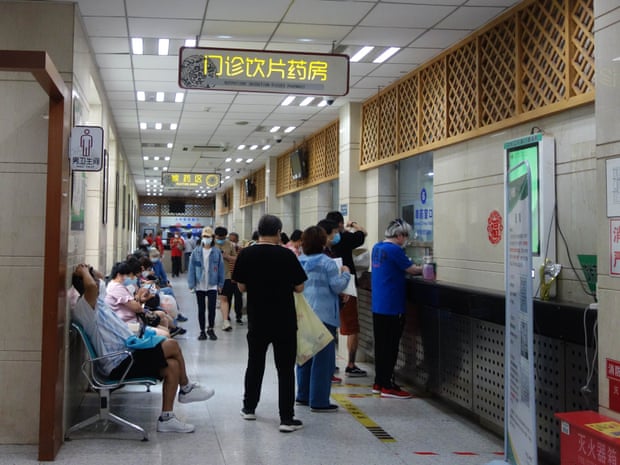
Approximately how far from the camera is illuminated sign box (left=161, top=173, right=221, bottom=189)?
55.3 feet

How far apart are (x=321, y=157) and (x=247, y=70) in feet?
20.5

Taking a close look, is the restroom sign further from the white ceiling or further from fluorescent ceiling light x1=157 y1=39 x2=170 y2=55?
fluorescent ceiling light x1=157 y1=39 x2=170 y2=55

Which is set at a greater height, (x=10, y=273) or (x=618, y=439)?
(x=10, y=273)

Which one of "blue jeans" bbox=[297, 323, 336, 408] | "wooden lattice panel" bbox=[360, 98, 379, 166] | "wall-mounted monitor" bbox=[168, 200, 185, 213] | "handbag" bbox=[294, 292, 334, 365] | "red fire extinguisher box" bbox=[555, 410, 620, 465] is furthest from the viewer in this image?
"wall-mounted monitor" bbox=[168, 200, 185, 213]

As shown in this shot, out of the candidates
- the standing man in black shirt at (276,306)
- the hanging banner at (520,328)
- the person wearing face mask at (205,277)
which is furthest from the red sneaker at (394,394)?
the person wearing face mask at (205,277)

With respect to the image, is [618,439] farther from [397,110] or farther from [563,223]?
[397,110]

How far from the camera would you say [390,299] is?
18.2 feet

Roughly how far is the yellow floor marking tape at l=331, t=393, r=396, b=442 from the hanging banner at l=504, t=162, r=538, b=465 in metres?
1.21

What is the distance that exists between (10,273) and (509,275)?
3071 mm

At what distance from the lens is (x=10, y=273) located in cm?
429

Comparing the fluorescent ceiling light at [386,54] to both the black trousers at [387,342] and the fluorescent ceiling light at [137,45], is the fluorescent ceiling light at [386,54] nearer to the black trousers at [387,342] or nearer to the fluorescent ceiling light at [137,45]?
the fluorescent ceiling light at [137,45]

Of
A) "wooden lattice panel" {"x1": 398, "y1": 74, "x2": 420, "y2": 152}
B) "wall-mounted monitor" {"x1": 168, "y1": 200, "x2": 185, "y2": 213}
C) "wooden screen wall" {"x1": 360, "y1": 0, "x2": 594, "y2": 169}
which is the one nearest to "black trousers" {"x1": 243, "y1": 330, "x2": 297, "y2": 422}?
"wooden screen wall" {"x1": 360, "y1": 0, "x2": 594, "y2": 169}

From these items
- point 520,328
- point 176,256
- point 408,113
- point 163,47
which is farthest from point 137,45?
point 176,256

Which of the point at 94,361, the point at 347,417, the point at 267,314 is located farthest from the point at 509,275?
the point at 94,361
